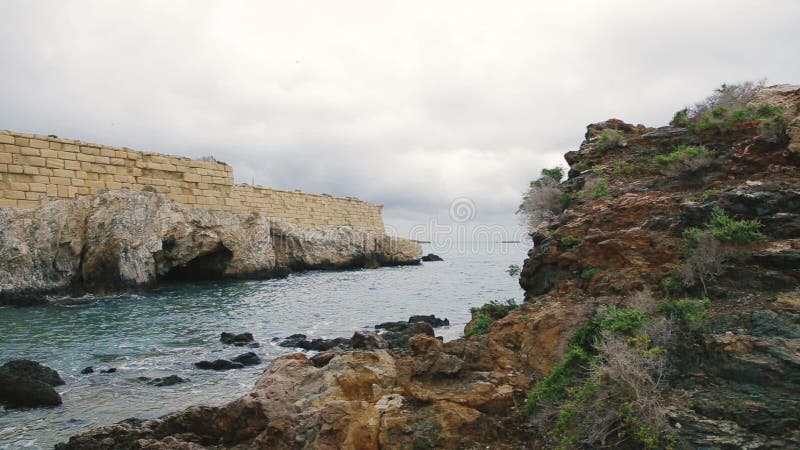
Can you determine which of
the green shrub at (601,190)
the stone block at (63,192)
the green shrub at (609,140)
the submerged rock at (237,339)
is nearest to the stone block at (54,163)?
the stone block at (63,192)

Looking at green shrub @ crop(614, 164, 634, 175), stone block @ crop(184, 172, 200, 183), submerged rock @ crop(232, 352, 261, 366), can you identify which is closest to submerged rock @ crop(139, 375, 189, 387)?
submerged rock @ crop(232, 352, 261, 366)

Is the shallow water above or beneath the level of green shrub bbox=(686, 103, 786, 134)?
beneath

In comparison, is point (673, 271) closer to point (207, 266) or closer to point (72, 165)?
point (72, 165)

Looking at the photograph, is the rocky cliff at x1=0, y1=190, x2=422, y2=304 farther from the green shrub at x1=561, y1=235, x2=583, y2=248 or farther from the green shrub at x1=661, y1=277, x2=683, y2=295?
the green shrub at x1=661, y1=277, x2=683, y2=295

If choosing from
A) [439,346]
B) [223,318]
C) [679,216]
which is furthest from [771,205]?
[223,318]

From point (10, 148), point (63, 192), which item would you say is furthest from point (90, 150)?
point (10, 148)

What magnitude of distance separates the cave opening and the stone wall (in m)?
2.97

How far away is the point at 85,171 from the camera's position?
955 inches

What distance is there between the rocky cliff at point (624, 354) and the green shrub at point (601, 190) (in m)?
0.15

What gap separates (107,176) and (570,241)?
2432 centimetres

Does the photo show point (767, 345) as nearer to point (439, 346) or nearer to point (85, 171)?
point (439, 346)

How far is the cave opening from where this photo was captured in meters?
31.1

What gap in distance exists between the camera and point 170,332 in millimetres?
15820

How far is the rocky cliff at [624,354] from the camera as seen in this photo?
14.0 ft
